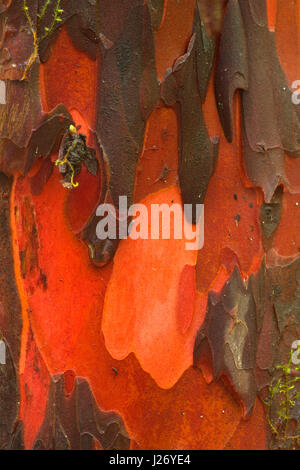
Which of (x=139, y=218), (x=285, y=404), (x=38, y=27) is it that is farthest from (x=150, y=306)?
(x=38, y=27)

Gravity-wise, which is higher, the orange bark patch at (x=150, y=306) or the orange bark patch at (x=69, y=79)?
the orange bark patch at (x=69, y=79)

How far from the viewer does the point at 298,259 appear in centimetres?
120

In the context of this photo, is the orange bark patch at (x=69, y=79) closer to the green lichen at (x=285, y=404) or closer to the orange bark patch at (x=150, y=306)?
the orange bark patch at (x=150, y=306)

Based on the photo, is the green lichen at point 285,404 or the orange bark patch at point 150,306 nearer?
the orange bark patch at point 150,306

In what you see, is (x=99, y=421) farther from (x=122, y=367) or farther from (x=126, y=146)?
(x=126, y=146)

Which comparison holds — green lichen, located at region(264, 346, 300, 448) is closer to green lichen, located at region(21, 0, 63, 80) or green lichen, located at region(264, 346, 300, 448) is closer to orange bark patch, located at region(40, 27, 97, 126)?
orange bark patch, located at region(40, 27, 97, 126)

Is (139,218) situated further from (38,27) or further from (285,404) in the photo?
(285,404)

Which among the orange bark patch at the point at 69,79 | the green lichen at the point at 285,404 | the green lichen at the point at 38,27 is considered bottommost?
the green lichen at the point at 285,404

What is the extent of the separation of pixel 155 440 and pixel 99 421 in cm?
12

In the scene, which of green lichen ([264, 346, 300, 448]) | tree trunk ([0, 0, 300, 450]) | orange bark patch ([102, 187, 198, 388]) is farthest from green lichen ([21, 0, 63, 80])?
green lichen ([264, 346, 300, 448])

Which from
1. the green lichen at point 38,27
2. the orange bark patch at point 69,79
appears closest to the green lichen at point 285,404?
the orange bark patch at point 69,79

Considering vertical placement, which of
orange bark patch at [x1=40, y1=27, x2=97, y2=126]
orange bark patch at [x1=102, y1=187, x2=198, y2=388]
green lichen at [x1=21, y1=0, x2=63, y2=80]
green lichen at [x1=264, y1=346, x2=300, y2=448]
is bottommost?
green lichen at [x1=264, y1=346, x2=300, y2=448]

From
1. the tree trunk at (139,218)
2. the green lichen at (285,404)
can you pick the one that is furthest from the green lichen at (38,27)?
the green lichen at (285,404)
